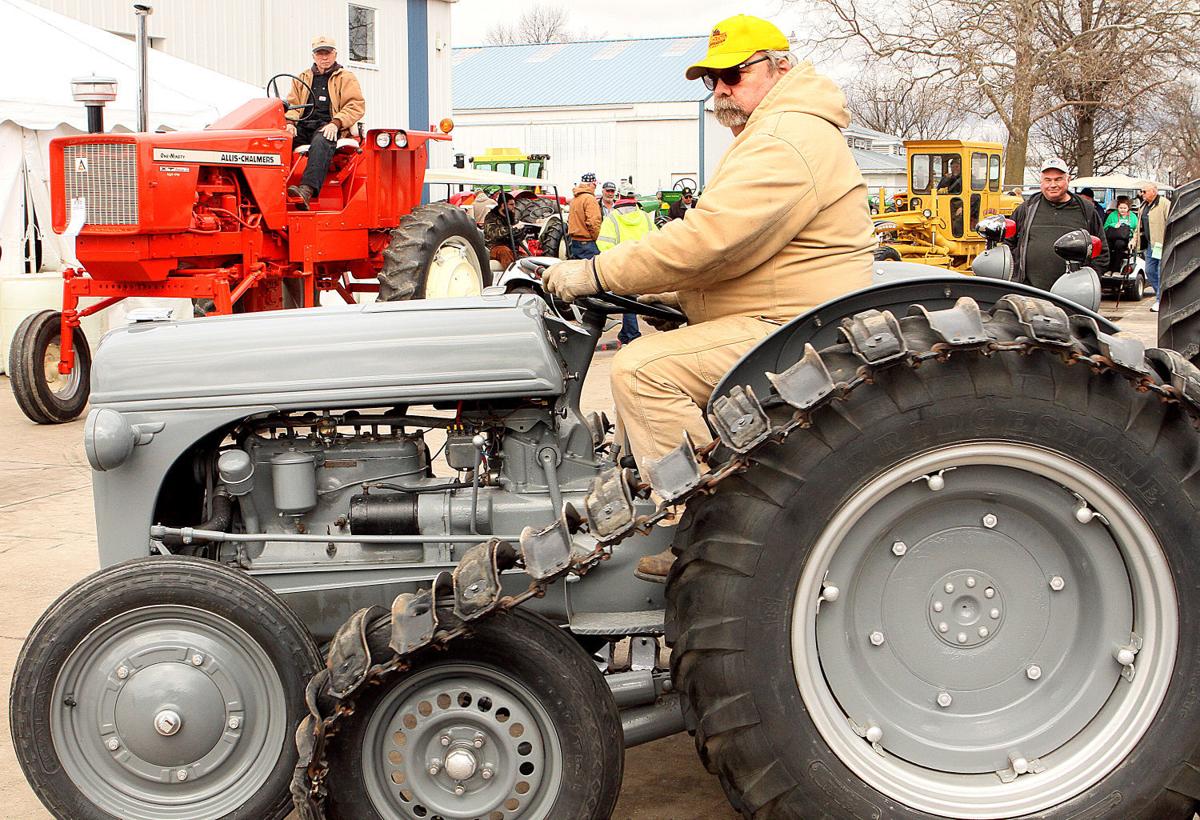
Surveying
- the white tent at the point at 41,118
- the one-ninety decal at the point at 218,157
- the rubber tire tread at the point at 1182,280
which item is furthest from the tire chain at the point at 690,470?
the white tent at the point at 41,118

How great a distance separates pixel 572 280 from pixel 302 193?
24.3 feet

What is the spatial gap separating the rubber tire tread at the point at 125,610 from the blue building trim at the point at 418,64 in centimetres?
2057

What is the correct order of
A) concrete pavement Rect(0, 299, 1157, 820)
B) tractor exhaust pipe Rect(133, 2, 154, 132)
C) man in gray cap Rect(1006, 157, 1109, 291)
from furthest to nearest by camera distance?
man in gray cap Rect(1006, 157, 1109, 291)
tractor exhaust pipe Rect(133, 2, 154, 132)
concrete pavement Rect(0, 299, 1157, 820)

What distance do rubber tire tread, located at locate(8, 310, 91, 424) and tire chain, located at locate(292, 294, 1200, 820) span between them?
6946 mm

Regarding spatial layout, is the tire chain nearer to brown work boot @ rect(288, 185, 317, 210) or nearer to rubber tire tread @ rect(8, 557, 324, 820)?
rubber tire tread @ rect(8, 557, 324, 820)

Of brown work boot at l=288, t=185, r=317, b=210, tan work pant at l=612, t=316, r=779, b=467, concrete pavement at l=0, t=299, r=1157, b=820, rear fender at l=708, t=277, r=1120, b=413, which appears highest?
brown work boot at l=288, t=185, r=317, b=210

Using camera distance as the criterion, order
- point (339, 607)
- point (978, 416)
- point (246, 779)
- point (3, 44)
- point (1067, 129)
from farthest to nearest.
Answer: point (1067, 129) < point (3, 44) < point (339, 607) < point (246, 779) < point (978, 416)

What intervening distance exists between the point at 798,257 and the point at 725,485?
79cm

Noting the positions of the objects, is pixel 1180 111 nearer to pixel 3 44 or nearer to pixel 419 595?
pixel 3 44

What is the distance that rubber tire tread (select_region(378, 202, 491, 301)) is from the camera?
9.83m

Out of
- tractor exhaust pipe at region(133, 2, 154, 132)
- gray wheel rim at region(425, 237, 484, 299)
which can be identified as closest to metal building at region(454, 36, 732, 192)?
gray wheel rim at region(425, 237, 484, 299)

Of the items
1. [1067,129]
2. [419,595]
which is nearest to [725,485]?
[419,595]

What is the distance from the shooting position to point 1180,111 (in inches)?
1789

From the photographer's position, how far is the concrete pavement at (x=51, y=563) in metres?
3.37
